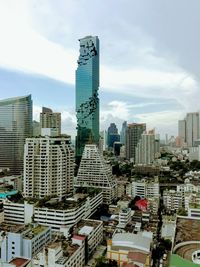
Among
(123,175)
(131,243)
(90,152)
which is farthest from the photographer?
(123,175)

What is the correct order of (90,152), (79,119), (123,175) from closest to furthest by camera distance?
(90,152) → (123,175) → (79,119)

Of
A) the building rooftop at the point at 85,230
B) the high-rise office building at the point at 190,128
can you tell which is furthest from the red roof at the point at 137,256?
the high-rise office building at the point at 190,128

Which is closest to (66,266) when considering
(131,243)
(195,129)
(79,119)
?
(131,243)

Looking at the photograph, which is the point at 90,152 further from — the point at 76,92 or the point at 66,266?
the point at 76,92

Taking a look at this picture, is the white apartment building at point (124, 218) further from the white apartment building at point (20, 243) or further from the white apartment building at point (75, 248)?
the white apartment building at point (20, 243)

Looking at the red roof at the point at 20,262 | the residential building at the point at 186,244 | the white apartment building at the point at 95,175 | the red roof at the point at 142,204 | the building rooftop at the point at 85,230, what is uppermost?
the white apartment building at the point at 95,175

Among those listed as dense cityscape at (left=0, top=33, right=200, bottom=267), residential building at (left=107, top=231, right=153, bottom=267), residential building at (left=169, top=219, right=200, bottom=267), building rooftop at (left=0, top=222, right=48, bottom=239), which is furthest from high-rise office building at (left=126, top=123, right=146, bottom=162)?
residential building at (left=107, top=231, right=153, bottom=267)

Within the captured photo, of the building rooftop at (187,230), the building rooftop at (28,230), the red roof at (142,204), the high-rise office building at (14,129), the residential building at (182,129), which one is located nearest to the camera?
the building rooftop at (187,230)
